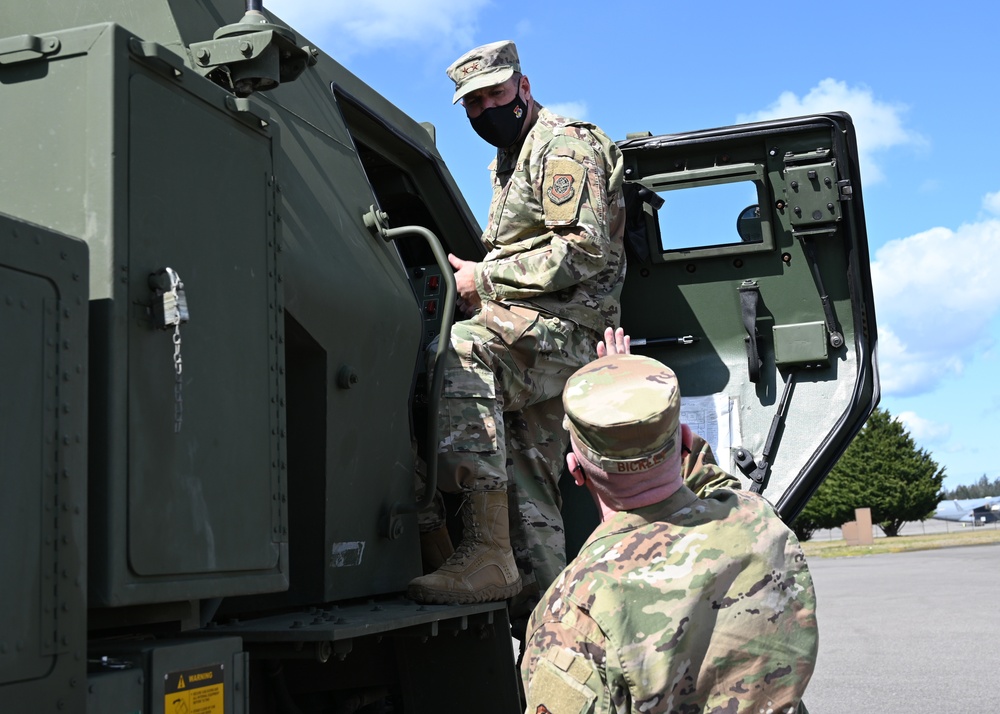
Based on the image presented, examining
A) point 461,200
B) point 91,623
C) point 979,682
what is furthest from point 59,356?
point 979,682

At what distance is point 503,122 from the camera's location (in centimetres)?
402

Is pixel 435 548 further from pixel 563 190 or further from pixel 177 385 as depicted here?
pixel 177 385

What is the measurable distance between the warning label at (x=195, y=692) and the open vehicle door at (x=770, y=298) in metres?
2.56

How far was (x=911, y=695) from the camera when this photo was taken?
22.9 feet

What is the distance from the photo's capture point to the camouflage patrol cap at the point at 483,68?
3.93m

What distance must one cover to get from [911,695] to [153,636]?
5756 mm

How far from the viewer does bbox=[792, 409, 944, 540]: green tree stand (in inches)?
1786

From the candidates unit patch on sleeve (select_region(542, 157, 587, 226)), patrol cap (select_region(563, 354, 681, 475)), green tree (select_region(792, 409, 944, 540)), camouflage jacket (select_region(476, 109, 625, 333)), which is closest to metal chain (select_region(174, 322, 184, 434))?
patrol cap (select_region(563, 354, 681, 475))

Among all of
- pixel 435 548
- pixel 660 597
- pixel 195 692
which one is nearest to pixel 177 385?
pixel 195 692

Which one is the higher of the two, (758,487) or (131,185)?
(131,185)

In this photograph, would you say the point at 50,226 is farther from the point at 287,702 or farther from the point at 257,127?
the point at 287,702

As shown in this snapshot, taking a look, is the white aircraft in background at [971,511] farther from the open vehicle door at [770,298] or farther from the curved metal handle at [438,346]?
the curved metal handle at [438,346]

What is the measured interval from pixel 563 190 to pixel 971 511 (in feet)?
291

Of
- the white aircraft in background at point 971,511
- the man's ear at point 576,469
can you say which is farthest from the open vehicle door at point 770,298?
the white aircraft in background at point 971,511
